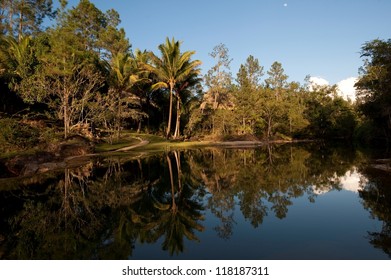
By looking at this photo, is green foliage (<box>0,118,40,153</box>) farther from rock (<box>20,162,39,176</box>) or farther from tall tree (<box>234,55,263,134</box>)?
tall tree (<box>234,55,263,134</box>)

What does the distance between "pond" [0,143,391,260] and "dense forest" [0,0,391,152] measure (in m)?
12.6

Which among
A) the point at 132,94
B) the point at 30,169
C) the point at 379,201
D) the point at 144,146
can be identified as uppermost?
the point at 132,94

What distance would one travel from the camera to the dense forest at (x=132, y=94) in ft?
96.8

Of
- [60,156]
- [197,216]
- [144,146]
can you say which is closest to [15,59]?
[144,146]

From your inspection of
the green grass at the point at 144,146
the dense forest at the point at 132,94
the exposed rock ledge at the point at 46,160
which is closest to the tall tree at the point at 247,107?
the dense forest at the point at 132,94

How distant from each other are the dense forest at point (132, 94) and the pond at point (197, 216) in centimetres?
1262

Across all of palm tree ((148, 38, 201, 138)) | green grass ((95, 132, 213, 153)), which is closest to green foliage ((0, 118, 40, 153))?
green grass ((95, 132, 213, 153))

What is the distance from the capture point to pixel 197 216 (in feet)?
32.0

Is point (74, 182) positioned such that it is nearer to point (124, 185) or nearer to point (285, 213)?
point (124, 185)

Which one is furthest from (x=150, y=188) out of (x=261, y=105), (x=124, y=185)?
(x=261, y=105)

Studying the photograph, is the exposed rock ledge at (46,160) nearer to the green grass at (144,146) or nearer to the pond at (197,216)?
the pond at (197,216)

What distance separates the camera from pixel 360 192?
12555 mm

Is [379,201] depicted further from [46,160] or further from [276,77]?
[276,77]

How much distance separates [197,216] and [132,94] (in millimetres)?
41692
